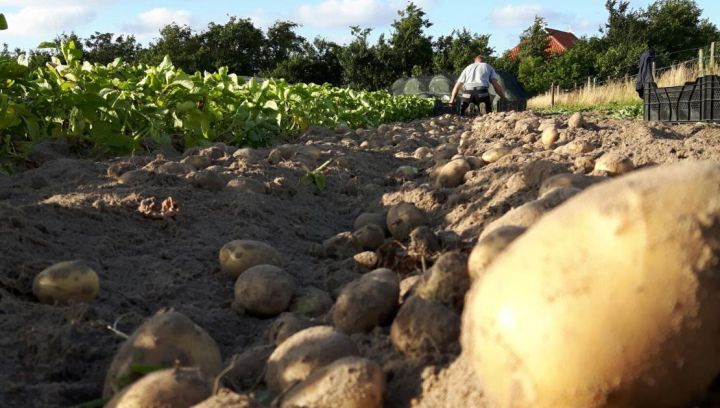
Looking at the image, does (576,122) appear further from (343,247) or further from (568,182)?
(568,182)

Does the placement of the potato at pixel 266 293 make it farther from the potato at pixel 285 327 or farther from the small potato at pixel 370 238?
the small potato at pixel 370 238

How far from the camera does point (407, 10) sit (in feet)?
159

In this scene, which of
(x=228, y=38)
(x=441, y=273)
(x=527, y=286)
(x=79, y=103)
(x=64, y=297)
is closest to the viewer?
(x=527, y=286)

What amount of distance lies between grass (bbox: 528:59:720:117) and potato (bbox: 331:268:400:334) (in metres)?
15.7

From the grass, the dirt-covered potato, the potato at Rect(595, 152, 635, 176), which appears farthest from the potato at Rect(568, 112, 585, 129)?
the grass

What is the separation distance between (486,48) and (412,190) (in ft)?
157

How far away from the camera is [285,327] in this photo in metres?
1.95

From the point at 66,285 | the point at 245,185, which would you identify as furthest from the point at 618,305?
the point at 245,185

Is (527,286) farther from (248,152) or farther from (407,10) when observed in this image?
(407,10)

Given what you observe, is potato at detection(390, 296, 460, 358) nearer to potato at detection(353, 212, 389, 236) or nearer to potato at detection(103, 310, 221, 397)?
potato at detection(103, 310, 221, 397)

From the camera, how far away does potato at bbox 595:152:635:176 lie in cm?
346

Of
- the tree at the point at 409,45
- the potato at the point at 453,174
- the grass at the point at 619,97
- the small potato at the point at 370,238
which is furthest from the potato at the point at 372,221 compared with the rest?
the tree at the point at 409,45

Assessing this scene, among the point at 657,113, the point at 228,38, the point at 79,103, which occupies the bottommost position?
the point at 657,113

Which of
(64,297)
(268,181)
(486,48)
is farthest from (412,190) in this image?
(486,48)
